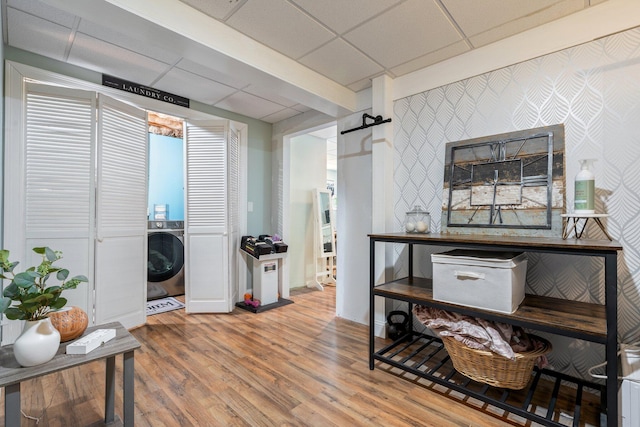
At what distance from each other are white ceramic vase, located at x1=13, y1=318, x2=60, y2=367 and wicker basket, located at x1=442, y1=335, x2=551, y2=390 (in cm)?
198

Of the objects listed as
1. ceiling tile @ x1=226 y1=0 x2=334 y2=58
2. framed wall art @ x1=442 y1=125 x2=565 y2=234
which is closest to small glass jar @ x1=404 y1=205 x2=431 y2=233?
framed wall art @ x1=442 y1=125 x2=565 y2=234

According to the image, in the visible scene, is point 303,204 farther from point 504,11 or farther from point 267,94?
point 504,11

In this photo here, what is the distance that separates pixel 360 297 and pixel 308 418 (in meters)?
1.51

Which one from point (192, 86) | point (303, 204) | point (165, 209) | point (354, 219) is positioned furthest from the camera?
point (303, 204)

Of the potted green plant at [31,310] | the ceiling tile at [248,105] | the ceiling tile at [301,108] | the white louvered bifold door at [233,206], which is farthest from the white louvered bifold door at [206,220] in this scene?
the potted green plant at [31,310]

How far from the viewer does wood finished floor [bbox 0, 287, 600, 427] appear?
5.14 ft

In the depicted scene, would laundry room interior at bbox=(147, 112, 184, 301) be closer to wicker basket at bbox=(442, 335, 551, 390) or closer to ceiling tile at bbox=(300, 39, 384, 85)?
ceiling tile at bbox=(300, 39, 384, 85)

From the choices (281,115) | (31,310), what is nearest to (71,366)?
(31,310)

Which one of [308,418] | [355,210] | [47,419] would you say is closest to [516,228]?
[355,210]

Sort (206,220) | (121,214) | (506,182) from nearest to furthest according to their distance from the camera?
(506,182), (121,214), (206,220)

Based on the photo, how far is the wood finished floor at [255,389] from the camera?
5.14 ft

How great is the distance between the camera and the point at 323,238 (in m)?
4.60

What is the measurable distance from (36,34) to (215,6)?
4.64 ft

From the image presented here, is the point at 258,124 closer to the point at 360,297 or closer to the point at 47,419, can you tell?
the point at 360,297
